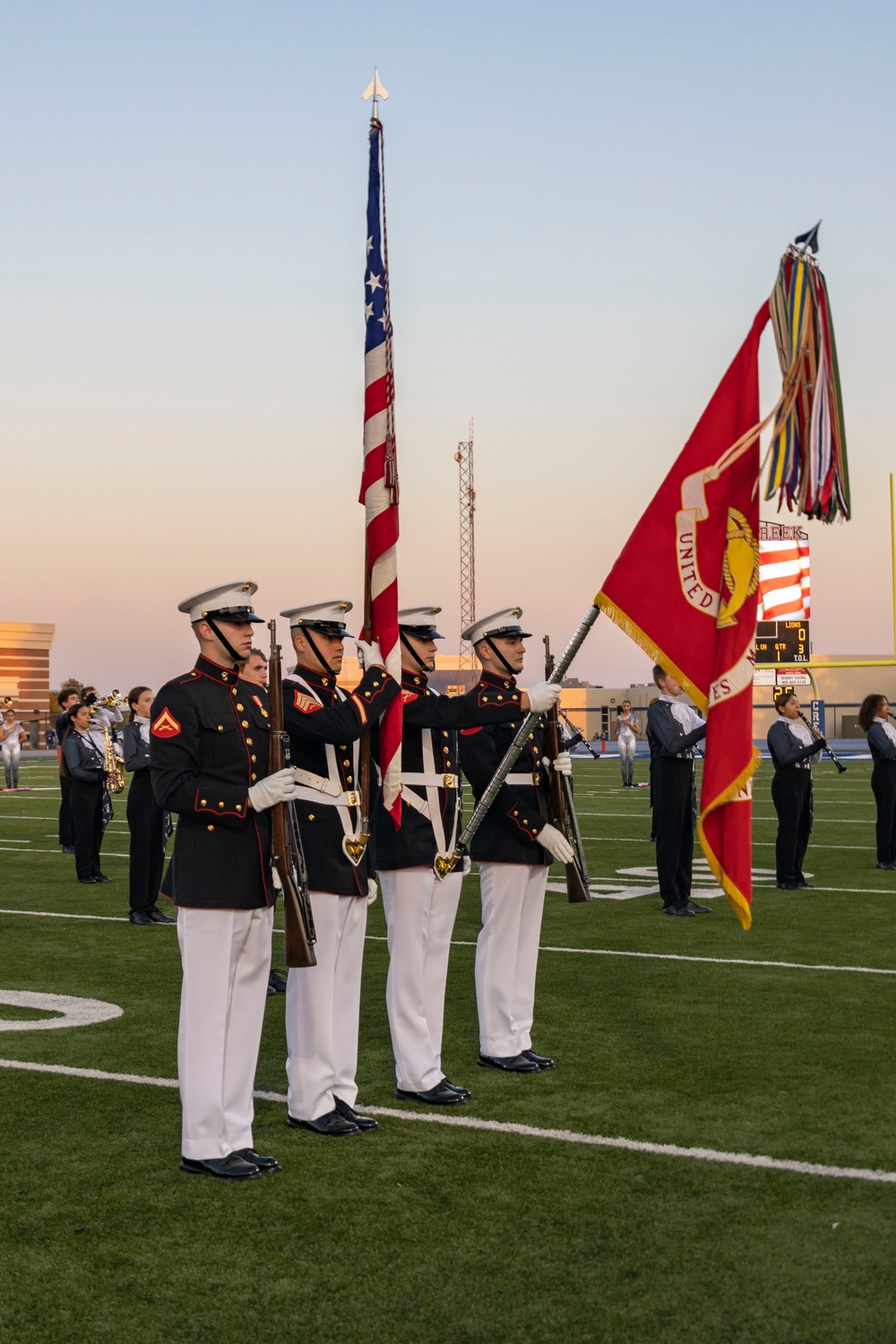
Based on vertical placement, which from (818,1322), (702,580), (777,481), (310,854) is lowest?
(818,1322)

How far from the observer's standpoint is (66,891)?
13.8 meters

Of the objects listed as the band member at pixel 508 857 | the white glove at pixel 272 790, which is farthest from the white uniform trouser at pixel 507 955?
the white glove at pixel 272 790

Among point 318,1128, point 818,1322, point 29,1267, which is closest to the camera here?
point 818,1322

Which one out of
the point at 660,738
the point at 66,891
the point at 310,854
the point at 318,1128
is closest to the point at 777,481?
the point at 310,854

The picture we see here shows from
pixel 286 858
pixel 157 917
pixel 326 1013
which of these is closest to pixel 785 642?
pixel 157 917

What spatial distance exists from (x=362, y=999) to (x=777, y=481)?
4152mm

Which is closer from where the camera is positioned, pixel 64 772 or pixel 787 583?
pixel 64 772

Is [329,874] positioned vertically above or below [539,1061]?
above

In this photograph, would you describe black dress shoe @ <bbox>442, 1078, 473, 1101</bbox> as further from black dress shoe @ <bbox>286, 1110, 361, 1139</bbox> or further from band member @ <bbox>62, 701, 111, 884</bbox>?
band member @ <bbox>62, 701, 111, 884</bbox>

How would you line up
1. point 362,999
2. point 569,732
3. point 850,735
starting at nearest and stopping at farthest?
point 362,999
point 569,732
point 850,735

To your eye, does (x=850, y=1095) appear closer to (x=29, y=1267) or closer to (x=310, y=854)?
(x=310, y=854)

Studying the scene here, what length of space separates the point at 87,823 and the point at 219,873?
9.60 m

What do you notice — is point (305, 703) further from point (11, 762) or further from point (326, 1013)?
point (11, 762)

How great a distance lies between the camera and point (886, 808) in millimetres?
15242
